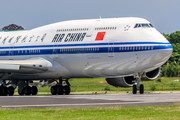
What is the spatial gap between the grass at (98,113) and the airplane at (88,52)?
13000 mm

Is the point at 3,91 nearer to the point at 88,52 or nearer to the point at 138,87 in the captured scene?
the point at 88,52

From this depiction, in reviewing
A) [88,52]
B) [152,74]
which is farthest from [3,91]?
[152,74]

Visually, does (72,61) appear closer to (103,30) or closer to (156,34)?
(103,30)

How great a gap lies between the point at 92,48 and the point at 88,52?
52 cm

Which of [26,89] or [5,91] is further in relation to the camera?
[26,89]

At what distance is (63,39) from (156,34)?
26.3 feet

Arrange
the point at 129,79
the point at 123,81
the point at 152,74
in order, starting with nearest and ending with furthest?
the point at 123,81 → the point at 152,74 → the point at 129,79

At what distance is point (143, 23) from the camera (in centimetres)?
3431

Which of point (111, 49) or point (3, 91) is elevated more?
point (111, 49)

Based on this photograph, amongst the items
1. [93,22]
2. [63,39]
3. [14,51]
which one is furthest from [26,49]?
[93,22]

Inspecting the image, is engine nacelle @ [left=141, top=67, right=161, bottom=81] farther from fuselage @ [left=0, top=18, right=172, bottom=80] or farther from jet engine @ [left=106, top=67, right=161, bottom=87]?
fuselage @ [left=0, top=18, right=172, bottom=80]

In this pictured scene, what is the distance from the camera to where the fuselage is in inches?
1314

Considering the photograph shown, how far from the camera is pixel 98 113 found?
18516 millimetres

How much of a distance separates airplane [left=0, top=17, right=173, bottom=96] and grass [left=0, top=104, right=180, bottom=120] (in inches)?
512
